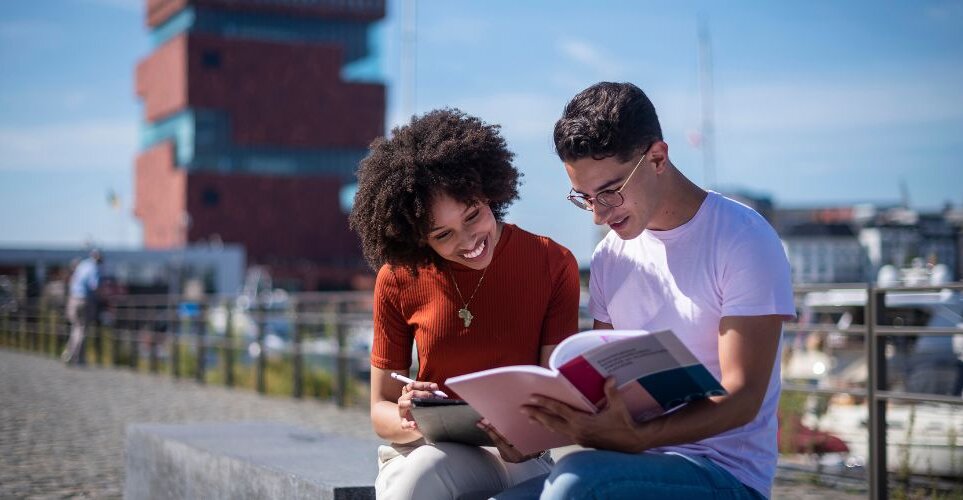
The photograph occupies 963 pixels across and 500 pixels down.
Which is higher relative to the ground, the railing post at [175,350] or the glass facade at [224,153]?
the glass facade at [224,153]

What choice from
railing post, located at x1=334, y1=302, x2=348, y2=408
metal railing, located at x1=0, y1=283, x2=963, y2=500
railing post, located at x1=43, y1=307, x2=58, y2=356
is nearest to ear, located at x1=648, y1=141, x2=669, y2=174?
metal railing, located at x1=0, y1=283, x2=963, y2=500

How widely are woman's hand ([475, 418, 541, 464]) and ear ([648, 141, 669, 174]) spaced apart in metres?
0.64

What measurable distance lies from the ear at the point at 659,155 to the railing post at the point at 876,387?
132 inches

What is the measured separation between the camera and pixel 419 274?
319cm

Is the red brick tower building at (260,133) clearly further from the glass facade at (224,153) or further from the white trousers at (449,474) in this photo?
the white trousers at (449,474)

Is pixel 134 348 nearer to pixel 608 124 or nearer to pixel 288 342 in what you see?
pixel 288 342

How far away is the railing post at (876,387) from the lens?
18.6ft

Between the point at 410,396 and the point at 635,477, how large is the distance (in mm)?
692

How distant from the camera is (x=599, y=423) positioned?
237 cm

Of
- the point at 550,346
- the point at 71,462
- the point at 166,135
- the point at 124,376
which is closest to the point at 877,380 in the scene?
the point at 550,346

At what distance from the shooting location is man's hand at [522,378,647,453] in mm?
2350

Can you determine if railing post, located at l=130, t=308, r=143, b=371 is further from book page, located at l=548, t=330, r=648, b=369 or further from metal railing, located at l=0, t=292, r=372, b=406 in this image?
book page, located at l=548, t=330, r=648, b=369

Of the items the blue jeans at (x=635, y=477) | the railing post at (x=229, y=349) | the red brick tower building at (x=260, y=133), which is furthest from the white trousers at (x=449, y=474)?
the red brick tower building at (x=260, y=133)

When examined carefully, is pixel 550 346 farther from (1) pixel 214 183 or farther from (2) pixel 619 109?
(1) pixel 214 183
